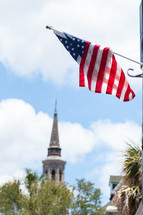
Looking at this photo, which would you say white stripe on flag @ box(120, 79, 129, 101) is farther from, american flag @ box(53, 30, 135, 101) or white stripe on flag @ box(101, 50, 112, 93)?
white stripe on flag @ box(101, 50, 112, 93)

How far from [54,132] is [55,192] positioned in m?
87.2

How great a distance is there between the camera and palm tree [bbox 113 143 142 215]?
71.8 ft

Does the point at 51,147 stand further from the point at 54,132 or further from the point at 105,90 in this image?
the point at 105,90

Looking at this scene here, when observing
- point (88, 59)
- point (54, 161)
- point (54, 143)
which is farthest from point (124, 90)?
point (54, 143)

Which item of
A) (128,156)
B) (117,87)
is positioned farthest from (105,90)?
(128,156)

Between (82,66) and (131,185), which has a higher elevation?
(82,66)

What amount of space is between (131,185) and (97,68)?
983 cm

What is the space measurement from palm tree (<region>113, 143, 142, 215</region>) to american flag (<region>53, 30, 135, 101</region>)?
28.8 feet

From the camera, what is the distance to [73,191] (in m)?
62.9

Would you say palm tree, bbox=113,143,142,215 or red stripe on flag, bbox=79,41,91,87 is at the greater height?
red stripe on flag, bbox=79,41,91,87

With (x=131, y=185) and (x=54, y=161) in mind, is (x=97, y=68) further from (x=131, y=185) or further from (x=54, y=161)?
(x=54, y=161)

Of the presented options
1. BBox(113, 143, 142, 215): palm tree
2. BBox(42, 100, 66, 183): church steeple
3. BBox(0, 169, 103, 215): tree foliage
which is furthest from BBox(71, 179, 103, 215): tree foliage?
BBox(42, 100, 66, 183): church steeple

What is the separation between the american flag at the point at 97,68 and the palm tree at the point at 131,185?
345 inches

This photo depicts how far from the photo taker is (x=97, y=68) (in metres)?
14.3
